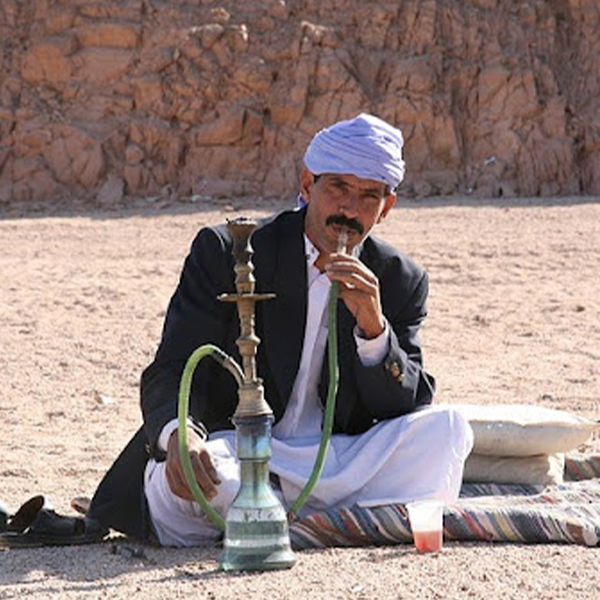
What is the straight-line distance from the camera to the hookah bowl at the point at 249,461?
3.97 metres

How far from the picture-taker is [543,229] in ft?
43.2

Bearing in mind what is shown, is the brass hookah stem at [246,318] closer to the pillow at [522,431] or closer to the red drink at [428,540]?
the red drink at [428,540]

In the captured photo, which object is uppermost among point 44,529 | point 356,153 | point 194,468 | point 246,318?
point 356,153

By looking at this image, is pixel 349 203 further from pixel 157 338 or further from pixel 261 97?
pixel 261 97

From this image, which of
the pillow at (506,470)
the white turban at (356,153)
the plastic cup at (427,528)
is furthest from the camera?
the pillow at (506,470)

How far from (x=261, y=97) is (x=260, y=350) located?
1189 centimetres

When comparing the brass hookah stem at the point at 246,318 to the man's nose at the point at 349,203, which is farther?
the man's nose at the point at 349,203

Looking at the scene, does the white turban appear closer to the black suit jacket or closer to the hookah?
the black suit jacket

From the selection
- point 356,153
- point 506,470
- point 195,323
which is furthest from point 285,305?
point 506,470

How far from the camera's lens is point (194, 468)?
13.4ft

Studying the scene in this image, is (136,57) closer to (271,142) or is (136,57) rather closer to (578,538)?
(271,142)

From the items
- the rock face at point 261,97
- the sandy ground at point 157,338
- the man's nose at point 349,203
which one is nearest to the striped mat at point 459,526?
the sandy ground at point 157,338

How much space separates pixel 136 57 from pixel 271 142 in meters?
1.63

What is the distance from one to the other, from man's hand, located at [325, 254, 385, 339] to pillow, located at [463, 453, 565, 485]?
0.96 m
